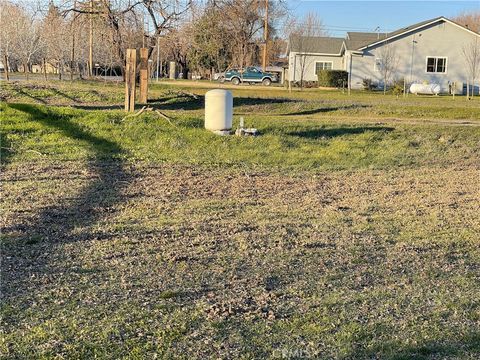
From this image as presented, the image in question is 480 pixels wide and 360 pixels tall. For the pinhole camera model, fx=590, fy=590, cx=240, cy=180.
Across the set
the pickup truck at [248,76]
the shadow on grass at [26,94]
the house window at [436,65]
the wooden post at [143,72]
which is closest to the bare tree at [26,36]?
the shadow on grass at [26,94]

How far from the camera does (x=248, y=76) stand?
48094 millimetres

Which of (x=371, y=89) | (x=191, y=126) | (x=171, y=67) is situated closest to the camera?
(x=191, y=126)

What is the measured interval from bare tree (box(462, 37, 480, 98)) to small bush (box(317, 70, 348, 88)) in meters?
8.10

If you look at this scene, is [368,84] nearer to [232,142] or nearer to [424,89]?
[424,89]

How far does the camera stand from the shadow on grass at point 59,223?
4.26m

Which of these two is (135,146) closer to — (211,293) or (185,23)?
(211,293)

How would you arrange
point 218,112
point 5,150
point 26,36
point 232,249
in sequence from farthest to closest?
point 26,36
point 218,112
point 5,150
point 232,249

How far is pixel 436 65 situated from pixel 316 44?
11347mm

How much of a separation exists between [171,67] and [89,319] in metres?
56.4

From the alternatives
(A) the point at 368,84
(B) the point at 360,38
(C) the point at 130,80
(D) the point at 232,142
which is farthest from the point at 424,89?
(D) the point at 232,142

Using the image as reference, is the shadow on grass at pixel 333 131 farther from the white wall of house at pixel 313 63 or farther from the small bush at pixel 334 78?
the white wall of house at pixel 313 63

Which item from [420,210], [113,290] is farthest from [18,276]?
[420,210]

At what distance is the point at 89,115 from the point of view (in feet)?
45.2

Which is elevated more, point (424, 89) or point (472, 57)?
point (472, 57)
